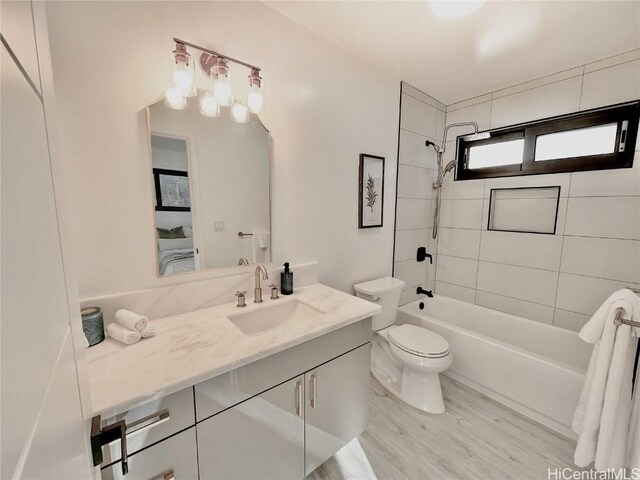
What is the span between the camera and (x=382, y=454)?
150cm

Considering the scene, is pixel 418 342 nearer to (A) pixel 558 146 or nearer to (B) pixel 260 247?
(B) pixel 260 247

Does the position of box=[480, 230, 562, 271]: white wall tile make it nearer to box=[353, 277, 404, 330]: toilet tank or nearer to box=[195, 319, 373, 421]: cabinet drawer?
box=[353, 277, 404, 330]: toilet tank

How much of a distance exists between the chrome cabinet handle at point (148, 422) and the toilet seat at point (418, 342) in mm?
1497

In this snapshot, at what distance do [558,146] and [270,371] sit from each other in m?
2.64

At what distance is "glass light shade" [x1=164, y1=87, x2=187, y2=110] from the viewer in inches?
44.3

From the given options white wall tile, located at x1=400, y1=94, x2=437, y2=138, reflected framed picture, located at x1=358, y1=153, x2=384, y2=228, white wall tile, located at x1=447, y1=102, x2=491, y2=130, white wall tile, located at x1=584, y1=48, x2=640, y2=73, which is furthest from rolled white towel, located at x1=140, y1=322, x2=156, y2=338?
white wall tile, located at x1=584, y1=48, x2=640, y2=73

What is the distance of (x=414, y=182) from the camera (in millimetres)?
2447

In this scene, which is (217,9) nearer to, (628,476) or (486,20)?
(486,20)

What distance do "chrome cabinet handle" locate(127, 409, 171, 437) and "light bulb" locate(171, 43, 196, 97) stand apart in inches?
48.0

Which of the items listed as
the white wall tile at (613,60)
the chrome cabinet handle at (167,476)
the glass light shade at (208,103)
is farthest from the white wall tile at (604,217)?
the chrome cabinet handle at (167,476)

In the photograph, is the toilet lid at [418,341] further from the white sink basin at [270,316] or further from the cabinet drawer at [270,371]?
the white sink basin at [270,316]

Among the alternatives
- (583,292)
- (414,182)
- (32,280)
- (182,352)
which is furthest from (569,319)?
(32,280)

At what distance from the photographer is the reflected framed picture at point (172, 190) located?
1159mm

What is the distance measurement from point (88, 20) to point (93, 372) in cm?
125
